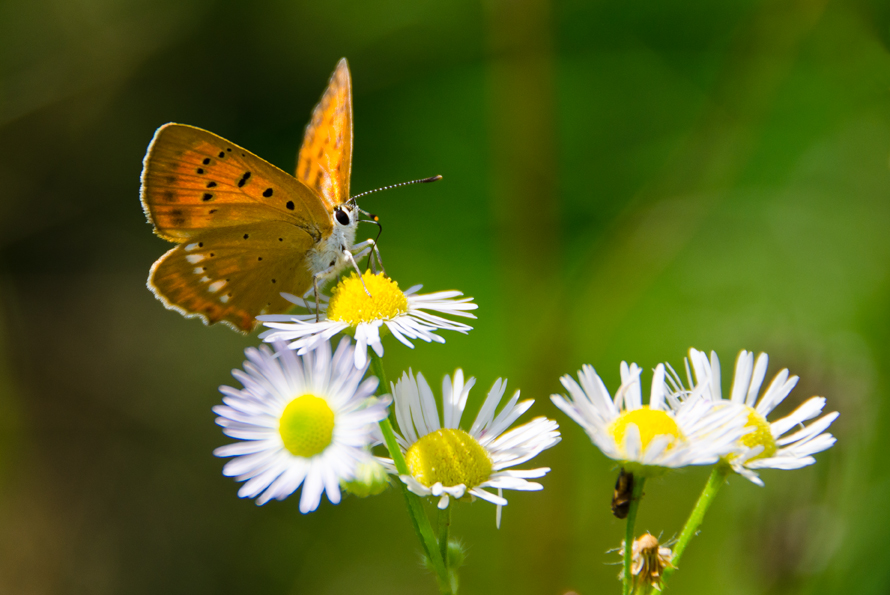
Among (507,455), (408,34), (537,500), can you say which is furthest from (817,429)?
(408,34)

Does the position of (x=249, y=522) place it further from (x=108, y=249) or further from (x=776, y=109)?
(x=776, y=109)

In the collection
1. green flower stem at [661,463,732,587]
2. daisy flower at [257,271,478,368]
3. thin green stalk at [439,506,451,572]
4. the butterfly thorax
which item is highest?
the butterfly thorax

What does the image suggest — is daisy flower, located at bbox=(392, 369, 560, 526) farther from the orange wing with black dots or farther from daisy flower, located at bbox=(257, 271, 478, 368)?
the orange wing with black dots

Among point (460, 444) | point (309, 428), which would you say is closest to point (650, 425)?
point (460, 444)

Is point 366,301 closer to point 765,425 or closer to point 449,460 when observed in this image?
point 449,460

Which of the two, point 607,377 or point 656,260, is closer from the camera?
point 656,260

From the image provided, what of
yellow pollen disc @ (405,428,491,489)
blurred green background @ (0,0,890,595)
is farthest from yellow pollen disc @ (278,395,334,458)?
blurred green background @ (0,0,890,595)
